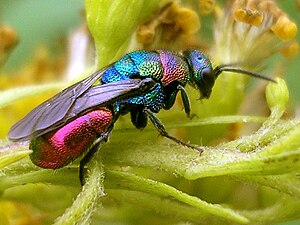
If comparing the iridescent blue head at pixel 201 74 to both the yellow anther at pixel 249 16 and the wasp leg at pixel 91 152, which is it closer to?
the yellow anther at pixel 249 16

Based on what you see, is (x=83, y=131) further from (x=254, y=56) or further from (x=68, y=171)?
(x=254, y=56)

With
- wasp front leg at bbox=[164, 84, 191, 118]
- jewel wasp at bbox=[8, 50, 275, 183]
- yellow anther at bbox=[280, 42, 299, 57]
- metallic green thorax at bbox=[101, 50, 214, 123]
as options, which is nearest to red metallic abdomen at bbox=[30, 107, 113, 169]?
jewel wasp at bbox=[8, 50, 275, 183]

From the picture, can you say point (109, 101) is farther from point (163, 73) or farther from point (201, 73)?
point (201, 73)

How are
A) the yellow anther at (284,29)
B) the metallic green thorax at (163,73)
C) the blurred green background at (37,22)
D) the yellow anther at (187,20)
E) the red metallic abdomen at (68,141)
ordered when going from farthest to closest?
1. the blurred green background at (37,22)
2. the yellow anther at (187,20)
3. the yellow anther at (284,29)
4. the metallic green thorax at (163,73)
5. the red metallic abdomen at (68,141)

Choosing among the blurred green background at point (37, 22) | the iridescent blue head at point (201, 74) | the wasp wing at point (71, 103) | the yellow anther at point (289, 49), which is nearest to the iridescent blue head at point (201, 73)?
the iridescent blue head at point (201, 74)

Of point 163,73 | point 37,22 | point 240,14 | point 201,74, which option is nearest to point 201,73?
point 201,74

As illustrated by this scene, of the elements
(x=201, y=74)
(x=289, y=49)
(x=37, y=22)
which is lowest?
(x=37, y=22)
